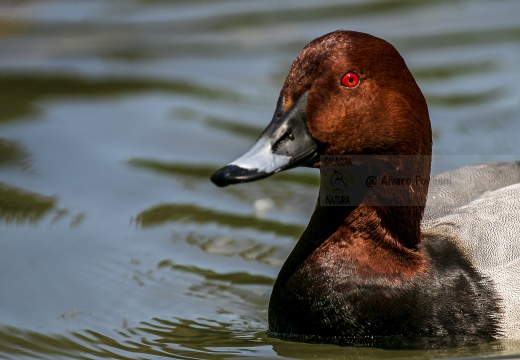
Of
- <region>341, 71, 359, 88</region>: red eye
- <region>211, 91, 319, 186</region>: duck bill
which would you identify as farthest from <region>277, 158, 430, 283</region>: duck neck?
<region>341, 71, 359, 88</region>: red eye

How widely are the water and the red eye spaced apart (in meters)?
1.28

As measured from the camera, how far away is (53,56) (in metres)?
10.7

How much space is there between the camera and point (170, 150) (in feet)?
27.0

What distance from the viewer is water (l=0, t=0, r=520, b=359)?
557 centimetres

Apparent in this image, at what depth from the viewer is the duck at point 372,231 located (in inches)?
188

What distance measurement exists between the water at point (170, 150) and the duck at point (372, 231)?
0.44 ft

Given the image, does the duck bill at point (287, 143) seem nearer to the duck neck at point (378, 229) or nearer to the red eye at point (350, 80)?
the red eye at point (350, 80)

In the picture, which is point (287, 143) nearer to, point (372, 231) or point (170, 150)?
point (372, 231)

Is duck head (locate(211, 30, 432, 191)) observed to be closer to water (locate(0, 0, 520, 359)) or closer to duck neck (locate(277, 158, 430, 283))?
duck neck (locate(277, 158, 430, 283))

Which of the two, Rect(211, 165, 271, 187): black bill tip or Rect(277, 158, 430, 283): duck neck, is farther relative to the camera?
Rect(277, 158, 430, 283): duck neck

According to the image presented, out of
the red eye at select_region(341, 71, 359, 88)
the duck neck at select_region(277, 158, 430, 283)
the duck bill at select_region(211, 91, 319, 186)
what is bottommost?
the duck neck at select_region(277, 158, 430, 283)

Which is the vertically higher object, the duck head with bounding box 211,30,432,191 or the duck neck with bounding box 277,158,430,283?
the duck head with bounding box 211,30,432,191

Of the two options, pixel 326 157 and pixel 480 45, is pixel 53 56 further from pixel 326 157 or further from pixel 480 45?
pixel 326 157

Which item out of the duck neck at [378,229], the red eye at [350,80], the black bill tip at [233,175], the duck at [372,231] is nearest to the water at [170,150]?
the duck at [372,231]
